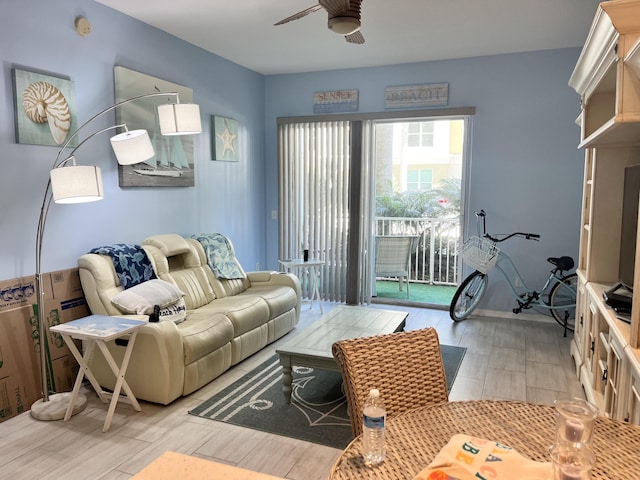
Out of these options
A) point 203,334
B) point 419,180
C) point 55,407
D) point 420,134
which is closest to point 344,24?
point 203,334

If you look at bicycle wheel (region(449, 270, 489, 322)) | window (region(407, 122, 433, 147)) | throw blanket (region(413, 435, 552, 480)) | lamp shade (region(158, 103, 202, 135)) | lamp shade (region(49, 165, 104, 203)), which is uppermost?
window (region(407, 122, 433, 147))

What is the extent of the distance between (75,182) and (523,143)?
164 inches

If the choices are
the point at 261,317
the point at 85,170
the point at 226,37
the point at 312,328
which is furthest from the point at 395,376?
the point at 226,37

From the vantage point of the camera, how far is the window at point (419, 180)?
263 inches

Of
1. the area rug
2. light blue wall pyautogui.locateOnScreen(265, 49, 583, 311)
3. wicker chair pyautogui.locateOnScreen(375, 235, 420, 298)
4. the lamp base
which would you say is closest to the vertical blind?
wicker chair pyautogui.locateOnScreen(375, 235, 420, 298)

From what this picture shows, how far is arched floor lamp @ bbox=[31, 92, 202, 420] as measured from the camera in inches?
107

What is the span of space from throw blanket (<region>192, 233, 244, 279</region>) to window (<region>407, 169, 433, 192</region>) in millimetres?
3173

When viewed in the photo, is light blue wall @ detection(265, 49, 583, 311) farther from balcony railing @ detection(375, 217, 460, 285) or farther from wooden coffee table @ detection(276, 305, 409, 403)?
wooden coffee table @ detection(276, 305, 409, 403)

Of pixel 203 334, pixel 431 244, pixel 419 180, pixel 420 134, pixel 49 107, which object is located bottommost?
pixel 203 334

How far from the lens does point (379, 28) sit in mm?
4078

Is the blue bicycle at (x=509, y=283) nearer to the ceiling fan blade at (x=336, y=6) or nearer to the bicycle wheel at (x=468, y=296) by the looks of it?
the bicycle wheel at (x=468, y=296)

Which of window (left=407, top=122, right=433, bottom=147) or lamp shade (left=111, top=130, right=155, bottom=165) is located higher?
window (left=407, top=122, right=433, bottom=147)

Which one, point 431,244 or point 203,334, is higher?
point 431,244

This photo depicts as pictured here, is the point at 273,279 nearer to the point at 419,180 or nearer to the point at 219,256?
the point at 219,256
